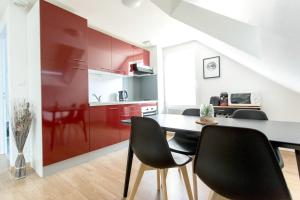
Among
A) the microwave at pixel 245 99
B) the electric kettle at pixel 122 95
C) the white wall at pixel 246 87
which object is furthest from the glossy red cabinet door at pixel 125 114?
the microwave at pixel 245 99

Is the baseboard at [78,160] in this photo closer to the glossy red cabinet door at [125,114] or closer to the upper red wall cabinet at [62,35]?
the glossy red cabinet door at [125,114]

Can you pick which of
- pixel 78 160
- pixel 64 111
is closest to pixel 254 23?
pixel 64 111

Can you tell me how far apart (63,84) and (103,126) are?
3.08ft

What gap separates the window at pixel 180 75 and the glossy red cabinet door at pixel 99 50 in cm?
182

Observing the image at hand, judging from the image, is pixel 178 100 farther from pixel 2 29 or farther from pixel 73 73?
pixel 2 29

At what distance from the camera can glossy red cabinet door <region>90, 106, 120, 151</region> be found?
2646 millimetres

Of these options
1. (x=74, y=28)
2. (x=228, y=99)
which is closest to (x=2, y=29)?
(x=74, y=28)

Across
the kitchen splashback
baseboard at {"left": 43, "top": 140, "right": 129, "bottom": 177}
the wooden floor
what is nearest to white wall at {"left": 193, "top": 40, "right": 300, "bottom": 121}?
the wooden floor

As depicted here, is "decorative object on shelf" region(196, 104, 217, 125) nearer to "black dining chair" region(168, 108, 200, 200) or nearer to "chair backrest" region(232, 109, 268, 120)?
"black dining chair" region(168, 108, 200, 200)

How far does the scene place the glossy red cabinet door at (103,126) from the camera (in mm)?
2646

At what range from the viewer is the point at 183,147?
1.56 metres

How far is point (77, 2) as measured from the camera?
7.59 ft

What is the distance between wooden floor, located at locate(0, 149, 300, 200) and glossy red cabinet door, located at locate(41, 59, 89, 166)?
0.89 feet

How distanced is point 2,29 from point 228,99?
4200 millimetres
